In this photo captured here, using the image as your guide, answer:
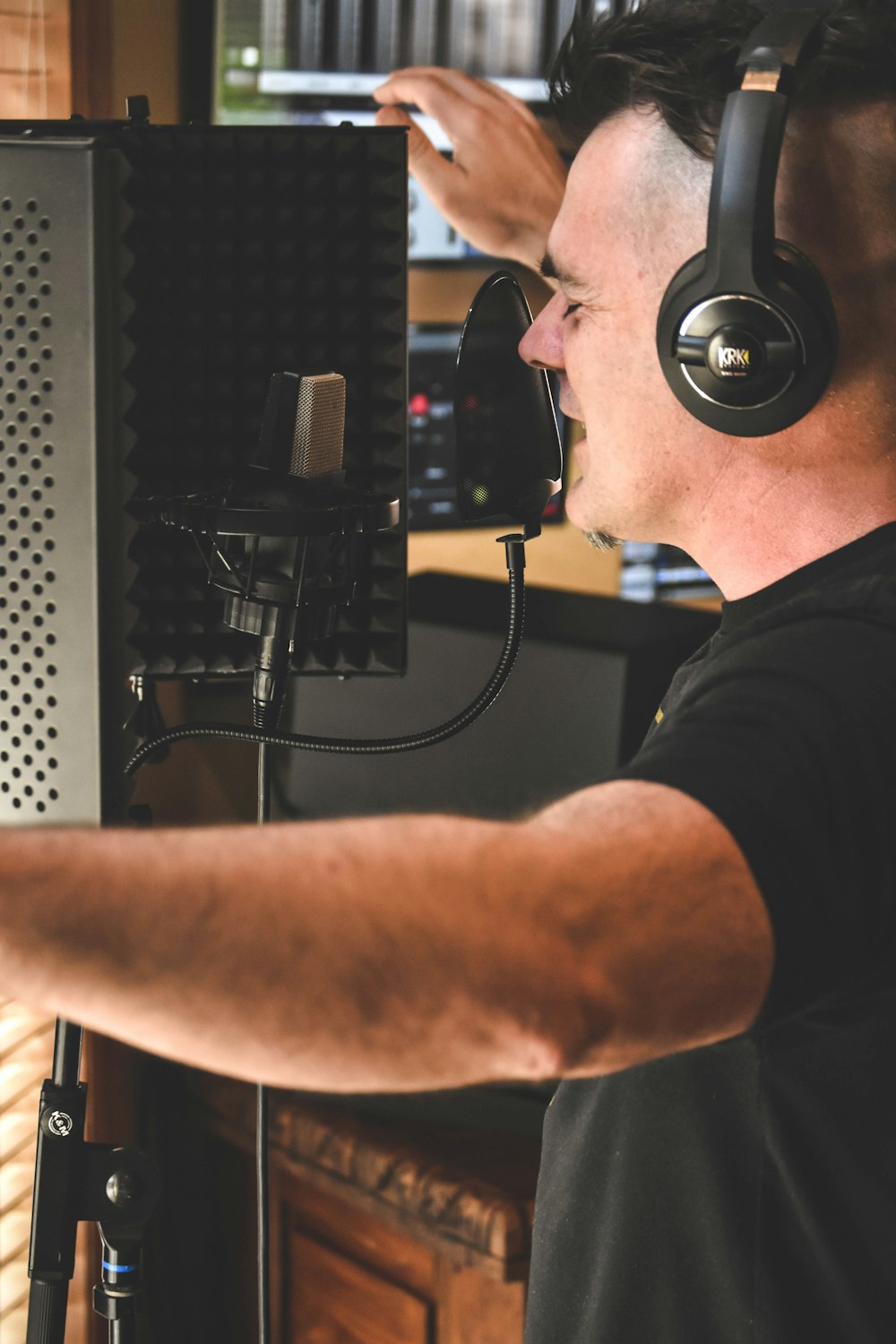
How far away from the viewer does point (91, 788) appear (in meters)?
0.70

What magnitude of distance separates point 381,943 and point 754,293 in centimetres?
44

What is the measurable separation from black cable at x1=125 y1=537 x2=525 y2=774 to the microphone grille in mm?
158

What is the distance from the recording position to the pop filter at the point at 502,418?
970mm

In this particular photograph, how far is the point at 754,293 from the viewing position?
73 cm

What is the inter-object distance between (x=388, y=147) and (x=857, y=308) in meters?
0.28

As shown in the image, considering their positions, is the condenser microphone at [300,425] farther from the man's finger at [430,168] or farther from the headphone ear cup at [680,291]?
the man's finger at [430,168]

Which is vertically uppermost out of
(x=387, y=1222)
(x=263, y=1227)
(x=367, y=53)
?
(x=367, y=53)

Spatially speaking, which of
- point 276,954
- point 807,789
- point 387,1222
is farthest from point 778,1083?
point 387,1222

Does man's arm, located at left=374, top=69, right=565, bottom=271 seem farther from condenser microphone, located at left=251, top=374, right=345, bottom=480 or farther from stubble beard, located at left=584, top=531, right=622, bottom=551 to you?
condenser microphone, located at left=251, top=374, right=345, bottom=480

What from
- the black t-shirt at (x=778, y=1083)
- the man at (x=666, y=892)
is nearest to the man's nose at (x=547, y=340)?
the man at (x=666, y=892)

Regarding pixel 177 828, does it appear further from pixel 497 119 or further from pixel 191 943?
pixel 497 119

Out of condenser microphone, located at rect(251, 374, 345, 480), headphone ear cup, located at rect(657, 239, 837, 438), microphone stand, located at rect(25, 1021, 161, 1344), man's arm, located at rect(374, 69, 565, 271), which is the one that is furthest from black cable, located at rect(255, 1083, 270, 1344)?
man's arm, located at rect(374, 69, 565, 271)

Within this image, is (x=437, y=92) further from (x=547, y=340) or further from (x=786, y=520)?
(x=786, y=520)

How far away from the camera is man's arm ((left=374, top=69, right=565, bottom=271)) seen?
137cm
